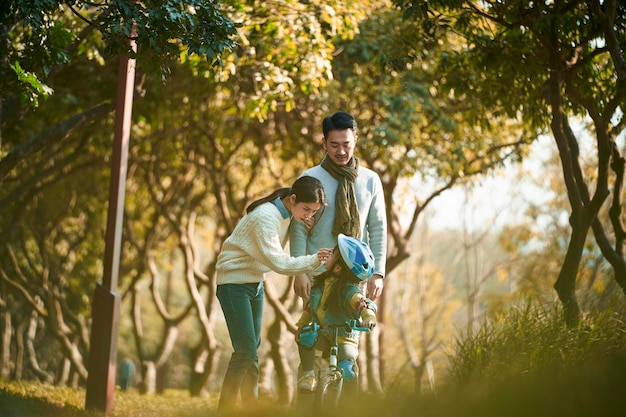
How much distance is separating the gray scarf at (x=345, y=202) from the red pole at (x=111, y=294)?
2.53 m

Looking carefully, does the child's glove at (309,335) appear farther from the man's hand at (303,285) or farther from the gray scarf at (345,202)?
the gray scarf at (345,202)

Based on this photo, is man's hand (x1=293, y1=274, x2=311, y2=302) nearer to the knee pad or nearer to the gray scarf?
the gray scarf

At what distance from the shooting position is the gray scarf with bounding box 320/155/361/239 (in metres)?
5.86

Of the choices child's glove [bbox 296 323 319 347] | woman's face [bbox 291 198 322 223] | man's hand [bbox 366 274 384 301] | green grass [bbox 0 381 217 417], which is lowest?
A: green grass [bbox 0 381 217 417]

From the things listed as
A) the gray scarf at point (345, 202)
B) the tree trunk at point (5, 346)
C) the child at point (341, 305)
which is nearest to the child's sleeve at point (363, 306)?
the child at point (341, 305)

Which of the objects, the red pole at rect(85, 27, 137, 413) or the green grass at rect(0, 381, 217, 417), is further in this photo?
the red pole at rect(85, 27, 137, 413)

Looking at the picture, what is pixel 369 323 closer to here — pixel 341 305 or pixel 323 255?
pixel 341 305

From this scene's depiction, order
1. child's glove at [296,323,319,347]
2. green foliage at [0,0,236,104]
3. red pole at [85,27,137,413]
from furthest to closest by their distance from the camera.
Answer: red pole at [85,27,137,413], green foliage at [0,0,236,104], child's glove at [296,323,319,347]

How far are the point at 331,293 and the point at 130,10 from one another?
102 inches

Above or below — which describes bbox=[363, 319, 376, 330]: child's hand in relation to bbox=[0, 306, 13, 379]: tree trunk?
below

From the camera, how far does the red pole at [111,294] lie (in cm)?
759

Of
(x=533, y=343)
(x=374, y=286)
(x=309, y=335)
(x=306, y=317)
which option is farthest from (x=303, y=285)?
(x=533, y=343)

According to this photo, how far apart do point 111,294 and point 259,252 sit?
2410mm

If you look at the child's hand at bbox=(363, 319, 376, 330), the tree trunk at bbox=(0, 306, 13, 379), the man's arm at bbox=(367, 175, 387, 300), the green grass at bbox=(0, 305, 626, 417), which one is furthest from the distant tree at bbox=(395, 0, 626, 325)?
the tree trunk at bbox=(0, 306, 13, 379)
